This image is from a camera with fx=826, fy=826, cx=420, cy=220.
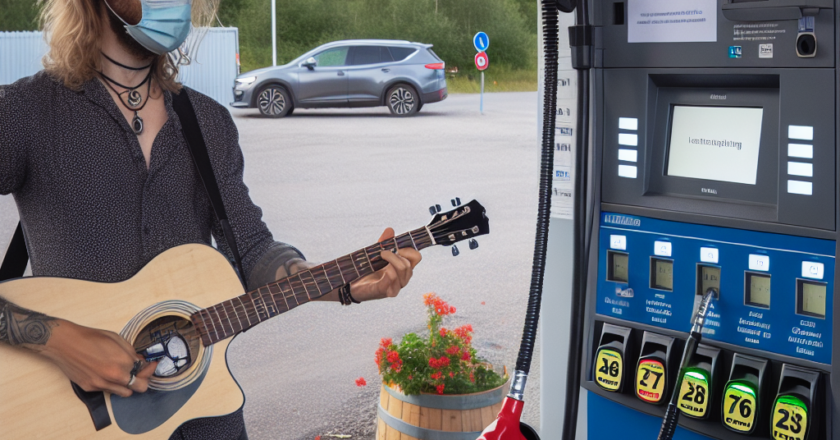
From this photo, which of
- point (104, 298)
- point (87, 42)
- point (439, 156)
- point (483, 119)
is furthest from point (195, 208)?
point (483, 119)

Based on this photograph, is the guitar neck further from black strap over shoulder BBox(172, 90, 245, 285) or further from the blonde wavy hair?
the blonde wavy hair

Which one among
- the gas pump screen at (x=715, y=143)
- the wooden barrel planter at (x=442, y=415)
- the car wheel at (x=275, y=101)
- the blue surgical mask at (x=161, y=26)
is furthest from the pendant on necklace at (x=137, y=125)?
the car wheel at (x=275, y=101)

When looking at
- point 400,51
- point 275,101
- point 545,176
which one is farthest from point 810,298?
point 275,101

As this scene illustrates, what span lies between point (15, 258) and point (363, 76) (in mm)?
5636

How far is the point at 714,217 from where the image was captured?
43.0 inches

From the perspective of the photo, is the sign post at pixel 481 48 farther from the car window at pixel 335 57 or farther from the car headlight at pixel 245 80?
the car headlight at pixel 245 80

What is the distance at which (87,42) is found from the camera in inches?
51.7

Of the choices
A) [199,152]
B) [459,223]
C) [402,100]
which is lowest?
[459,223]

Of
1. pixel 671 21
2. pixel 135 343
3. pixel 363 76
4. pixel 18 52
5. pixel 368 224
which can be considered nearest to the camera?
pixel 671 21

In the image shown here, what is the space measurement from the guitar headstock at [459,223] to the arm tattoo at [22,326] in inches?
24.6

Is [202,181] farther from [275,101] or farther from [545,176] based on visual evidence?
[275,101]

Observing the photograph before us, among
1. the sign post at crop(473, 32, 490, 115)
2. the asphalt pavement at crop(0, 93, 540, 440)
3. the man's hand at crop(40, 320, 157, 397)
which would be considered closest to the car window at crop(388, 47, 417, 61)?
the asphalt pavement at crop(0, 93, 540, 440)

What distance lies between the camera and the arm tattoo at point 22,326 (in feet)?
4.07

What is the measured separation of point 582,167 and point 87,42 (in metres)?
0.80
